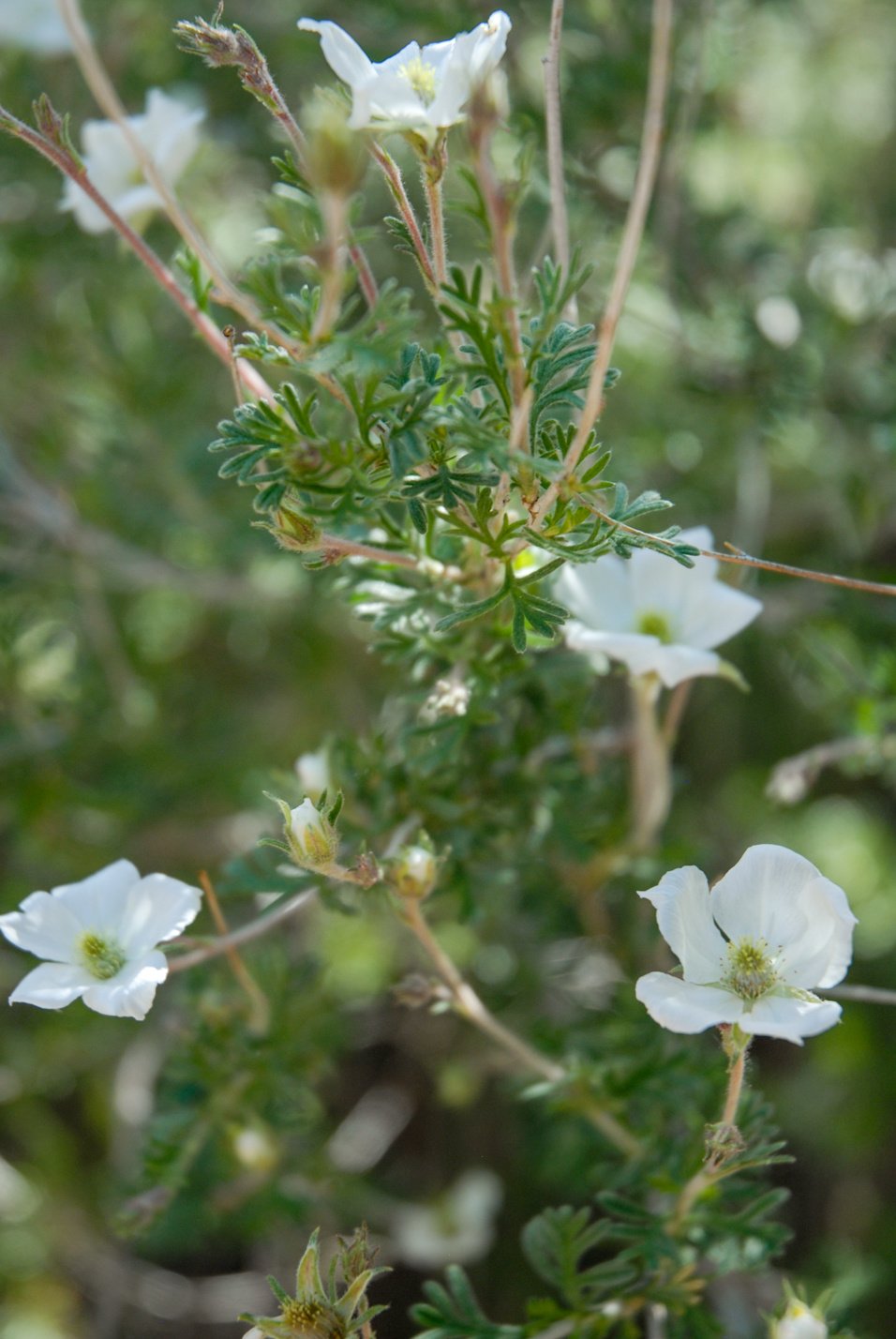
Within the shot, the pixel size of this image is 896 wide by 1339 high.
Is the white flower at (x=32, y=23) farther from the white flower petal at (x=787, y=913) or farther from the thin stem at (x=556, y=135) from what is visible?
the white flower petal at (x=787, y=913)

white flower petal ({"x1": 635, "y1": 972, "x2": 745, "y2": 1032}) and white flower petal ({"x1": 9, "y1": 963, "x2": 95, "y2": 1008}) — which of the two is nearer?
white flower petal ({"x1": 635, "y1": 972, "x2": 745, "y2": 1032})

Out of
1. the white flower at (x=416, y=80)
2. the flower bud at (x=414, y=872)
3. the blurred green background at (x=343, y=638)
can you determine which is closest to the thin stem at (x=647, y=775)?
the blurred green background at (x=343, y=638)

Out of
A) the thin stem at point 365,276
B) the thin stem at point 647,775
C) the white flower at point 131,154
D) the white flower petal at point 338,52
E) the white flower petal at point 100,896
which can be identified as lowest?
the thin stem at point 647,775

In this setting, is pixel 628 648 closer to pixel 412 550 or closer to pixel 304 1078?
pixel 412 550

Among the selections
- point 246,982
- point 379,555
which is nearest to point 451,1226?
point 246,982

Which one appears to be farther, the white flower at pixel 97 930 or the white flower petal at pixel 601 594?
the white flower petal at pixel 601 594

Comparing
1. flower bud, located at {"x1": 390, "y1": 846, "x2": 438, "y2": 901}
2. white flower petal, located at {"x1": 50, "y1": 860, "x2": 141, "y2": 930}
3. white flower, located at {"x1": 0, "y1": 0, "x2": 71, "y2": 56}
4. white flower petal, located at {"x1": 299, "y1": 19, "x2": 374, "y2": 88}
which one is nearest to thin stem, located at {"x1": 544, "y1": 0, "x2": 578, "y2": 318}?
white flower petal, located at {"x1": 299, "y1": 19, "x2": 374, "y2": 88}

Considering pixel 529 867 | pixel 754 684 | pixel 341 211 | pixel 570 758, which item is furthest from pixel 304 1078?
pixel 754 684

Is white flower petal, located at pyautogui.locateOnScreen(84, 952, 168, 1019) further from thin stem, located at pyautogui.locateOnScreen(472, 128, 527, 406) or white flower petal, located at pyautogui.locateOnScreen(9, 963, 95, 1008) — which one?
thin stem, located at pyautogui.locateOnScreen(472, 128, 527, 406)
